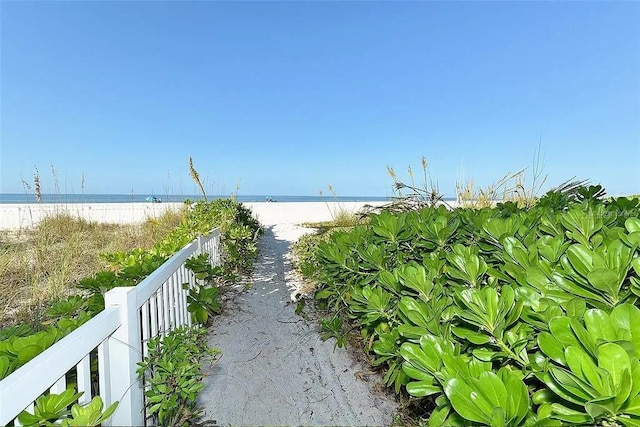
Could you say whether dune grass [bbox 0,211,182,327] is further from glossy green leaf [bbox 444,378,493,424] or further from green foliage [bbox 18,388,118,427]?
glossy green leaf [bbox 444,378,493,424]

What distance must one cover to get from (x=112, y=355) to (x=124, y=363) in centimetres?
7

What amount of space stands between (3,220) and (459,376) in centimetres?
1320

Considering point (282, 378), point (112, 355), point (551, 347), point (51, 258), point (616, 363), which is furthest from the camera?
point (51, 258)

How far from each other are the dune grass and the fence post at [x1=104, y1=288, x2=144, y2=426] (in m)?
1.70

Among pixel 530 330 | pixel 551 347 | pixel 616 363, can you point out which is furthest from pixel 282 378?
pixel 616 363

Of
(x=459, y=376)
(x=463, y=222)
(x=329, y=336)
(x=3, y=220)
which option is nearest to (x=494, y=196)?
(x=463, y=222)

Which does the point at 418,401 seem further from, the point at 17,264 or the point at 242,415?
the point at 17,264

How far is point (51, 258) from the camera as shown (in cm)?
468

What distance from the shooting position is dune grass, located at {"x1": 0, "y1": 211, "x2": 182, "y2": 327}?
3.30m

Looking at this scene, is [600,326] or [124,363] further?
[124,363]

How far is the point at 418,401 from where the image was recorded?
1567 millimetres

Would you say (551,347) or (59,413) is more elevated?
(551,347)

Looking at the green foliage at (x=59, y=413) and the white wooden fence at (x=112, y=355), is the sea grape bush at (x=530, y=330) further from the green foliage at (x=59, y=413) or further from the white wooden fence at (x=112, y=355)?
the white wooden fence at (x=112, y=355)

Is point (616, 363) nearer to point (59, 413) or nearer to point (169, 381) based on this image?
point (59, 413)
